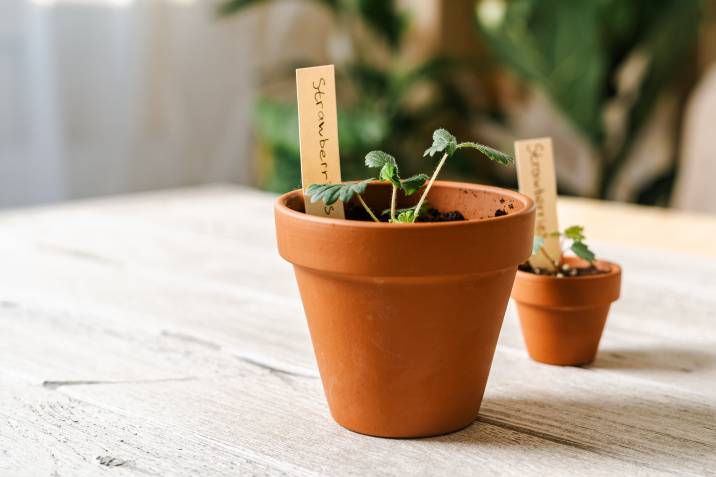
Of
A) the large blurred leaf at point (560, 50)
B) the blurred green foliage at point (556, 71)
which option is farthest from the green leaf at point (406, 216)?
the large blurred leaf at point (560, 50)

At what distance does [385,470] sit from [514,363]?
0.25 metres

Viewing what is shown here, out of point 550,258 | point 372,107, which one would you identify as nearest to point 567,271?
point 550,258

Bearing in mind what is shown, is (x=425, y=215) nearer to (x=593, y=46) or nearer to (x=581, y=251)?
(x=581, y=251)

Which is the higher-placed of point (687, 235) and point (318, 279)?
point (318, 279)

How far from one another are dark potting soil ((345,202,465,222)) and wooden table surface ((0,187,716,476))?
0.15 m

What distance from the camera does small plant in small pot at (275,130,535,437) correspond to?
1.79ft

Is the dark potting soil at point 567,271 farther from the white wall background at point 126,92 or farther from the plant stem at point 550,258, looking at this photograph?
the white wall background at point 126,92

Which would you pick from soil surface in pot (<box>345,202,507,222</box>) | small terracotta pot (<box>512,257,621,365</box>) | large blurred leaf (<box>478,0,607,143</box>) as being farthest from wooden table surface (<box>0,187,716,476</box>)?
large blurred leaf (<box>478,0,607,143</box>)

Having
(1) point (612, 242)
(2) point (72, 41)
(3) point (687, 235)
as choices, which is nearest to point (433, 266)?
(1) point (612, 242)

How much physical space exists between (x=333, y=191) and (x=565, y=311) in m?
0.28

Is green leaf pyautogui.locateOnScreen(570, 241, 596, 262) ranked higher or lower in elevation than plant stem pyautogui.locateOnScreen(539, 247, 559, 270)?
higher

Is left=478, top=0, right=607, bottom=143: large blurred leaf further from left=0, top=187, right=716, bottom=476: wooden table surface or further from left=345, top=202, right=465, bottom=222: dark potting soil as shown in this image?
left=345, top=202, right=465, bottom=222: dark potting soil

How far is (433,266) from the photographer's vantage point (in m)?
0.54

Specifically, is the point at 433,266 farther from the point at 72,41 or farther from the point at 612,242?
the point at 72,41
